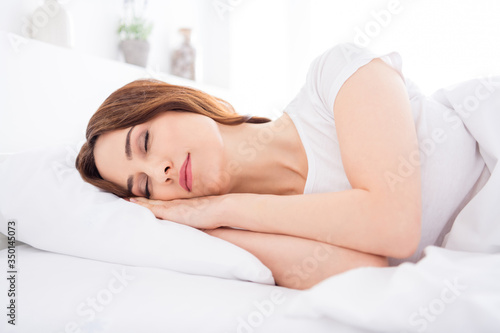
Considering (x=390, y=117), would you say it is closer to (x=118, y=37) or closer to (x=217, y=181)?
(x=217, y=181)

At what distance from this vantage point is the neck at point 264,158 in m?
1.18

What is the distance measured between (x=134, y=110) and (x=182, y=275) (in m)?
0.52

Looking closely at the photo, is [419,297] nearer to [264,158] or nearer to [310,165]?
[310,165]

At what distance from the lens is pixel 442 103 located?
1.14 m

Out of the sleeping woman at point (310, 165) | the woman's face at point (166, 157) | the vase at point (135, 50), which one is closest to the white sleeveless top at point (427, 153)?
the sleeping woman at point (310, 165)

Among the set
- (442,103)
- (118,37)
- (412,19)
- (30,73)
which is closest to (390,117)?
(442,103)

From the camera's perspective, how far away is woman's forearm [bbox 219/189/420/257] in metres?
0.81

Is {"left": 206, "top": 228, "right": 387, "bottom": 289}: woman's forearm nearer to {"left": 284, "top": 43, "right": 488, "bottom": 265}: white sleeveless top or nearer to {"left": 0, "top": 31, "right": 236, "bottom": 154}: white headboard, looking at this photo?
{"left": 284, "top": 43, "right": 488, "bottom": 265}: white sleeveless top

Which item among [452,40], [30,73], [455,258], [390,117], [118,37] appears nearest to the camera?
Result: [455,258]

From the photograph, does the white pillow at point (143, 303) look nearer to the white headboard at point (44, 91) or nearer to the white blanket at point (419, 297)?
the white blanket at point (419, 297)

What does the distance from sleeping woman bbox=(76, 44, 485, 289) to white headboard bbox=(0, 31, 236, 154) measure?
1.36 feet

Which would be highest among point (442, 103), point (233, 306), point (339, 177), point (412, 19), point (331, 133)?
point (412, 19)

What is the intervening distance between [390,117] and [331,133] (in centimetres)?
26

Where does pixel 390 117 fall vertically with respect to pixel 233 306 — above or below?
above
